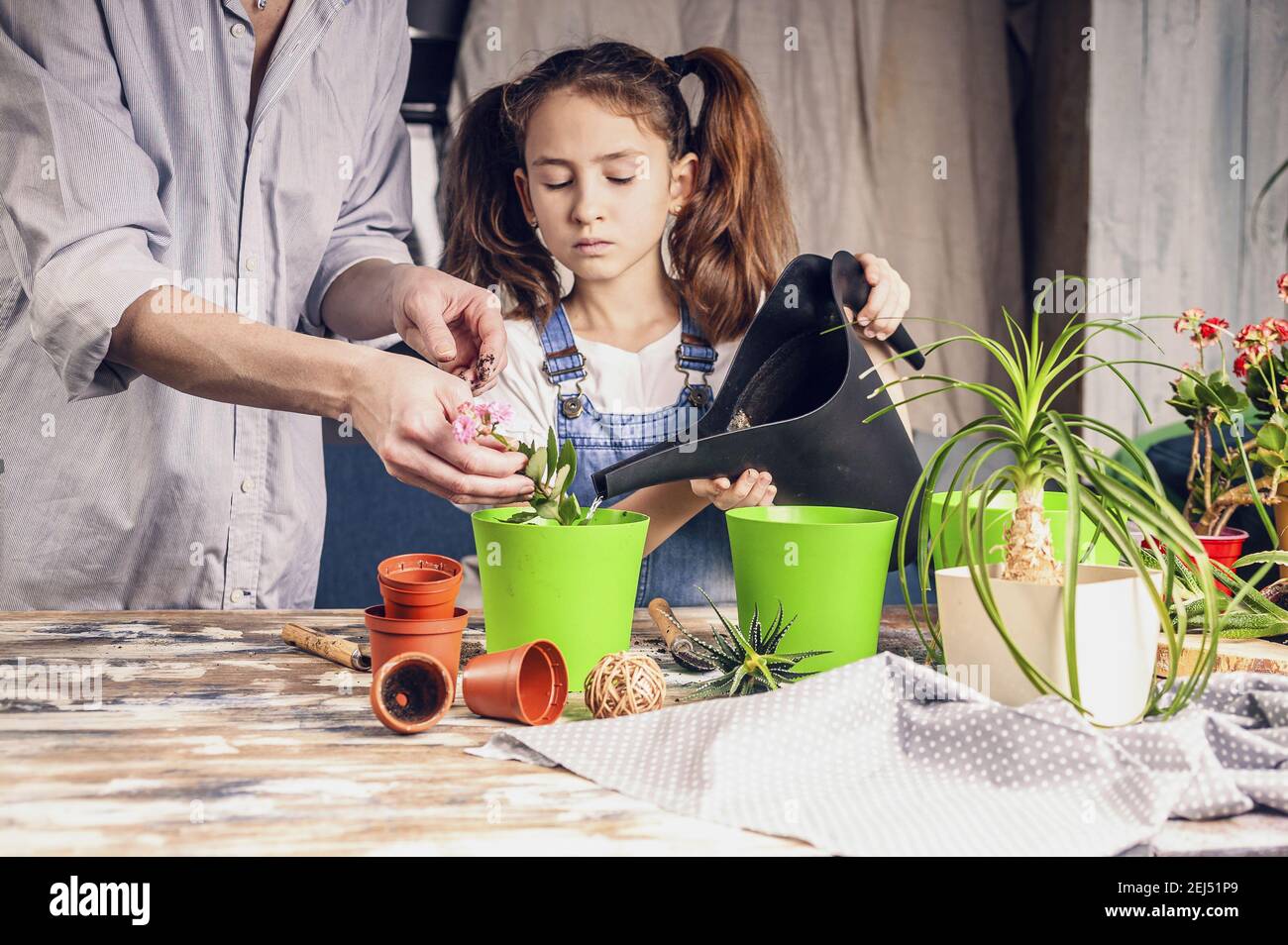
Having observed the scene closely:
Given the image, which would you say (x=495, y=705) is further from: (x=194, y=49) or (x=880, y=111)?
(x=880, y=111)

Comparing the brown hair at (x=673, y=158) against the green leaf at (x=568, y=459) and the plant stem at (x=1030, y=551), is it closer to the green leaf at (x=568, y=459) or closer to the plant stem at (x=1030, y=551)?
the green leaf at (x=568, y=459)

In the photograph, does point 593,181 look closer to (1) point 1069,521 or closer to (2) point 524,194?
(2) point 524,194

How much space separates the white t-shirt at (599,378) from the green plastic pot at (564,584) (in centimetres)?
78

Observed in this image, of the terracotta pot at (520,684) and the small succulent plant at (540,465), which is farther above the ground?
the small succulent plant at (540,465)

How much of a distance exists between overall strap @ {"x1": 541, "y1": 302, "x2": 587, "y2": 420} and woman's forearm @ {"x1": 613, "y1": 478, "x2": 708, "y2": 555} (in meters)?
0.22

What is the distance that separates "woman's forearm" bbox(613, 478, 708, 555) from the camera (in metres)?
1.56

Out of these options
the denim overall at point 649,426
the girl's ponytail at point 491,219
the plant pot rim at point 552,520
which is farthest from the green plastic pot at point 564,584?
the girl's ponytail at point 491,219

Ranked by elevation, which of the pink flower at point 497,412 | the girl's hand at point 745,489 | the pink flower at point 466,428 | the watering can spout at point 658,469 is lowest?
the girl's hand at point 745,489

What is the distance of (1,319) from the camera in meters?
1.55

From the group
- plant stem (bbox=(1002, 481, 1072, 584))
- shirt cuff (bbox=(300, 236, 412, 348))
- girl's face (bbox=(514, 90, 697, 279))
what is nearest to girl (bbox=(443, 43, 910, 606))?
girl's face (bbox=(514, 90, 697, 279))

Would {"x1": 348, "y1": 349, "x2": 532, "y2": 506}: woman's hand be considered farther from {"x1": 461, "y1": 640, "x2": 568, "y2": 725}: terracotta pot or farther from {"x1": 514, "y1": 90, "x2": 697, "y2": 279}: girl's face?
{"x1": 514, "y1": 90, "x2": 697, "y2": 279}: girl's face

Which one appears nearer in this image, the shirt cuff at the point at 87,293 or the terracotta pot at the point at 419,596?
the terracotta pot at the point at 419,596

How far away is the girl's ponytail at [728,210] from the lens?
66.6 inches
